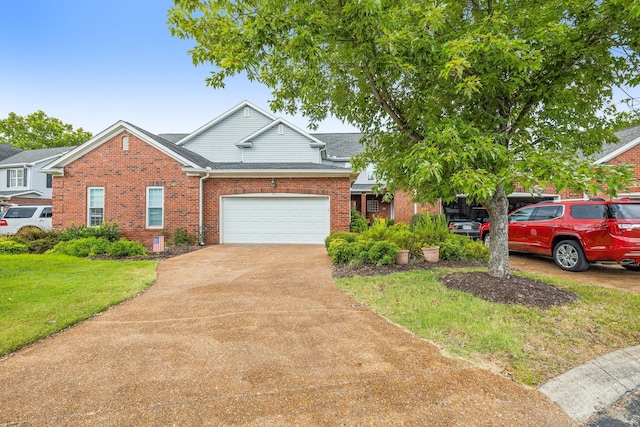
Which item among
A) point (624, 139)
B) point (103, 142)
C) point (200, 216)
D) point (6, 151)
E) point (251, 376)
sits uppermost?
point (6, 151)

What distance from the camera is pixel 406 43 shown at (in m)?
3.89

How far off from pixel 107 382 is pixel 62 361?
82cm

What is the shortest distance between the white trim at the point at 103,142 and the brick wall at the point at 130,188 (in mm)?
161

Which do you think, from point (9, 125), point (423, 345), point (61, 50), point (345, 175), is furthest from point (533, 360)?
point (9, 125)

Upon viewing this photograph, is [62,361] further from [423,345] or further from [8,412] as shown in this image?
[423,345]

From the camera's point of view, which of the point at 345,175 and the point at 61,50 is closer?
the point at 345,175

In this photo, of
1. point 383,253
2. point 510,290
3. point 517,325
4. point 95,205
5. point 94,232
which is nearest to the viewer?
point 517,325

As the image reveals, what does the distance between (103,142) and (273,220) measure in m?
7.64

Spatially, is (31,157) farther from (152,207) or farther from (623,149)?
(623,149)

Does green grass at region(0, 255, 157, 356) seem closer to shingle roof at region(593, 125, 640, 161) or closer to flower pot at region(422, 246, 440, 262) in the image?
flower pot at region(422, 246, 440, 262)

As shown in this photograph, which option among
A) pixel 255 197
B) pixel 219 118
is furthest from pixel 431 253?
pixel 219 118

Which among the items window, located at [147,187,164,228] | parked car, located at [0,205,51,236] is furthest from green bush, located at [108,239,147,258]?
parked car, located at [0,205,51,236]

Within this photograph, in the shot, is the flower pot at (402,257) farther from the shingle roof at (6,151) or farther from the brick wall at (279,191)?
the shingle roof at (6,151)

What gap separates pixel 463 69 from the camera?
143 inches
